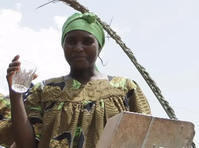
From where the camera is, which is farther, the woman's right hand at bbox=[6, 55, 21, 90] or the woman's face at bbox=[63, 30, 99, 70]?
the woman's face at bbox=[63, 30, 99, 70]

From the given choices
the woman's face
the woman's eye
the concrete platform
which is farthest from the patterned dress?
the concrete platform

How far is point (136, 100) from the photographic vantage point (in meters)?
2.49

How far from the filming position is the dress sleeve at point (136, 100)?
2.49 metres

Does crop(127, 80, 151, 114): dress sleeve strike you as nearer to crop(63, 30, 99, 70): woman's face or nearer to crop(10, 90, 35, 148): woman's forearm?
crop(63, 30, 99, 70): woman's face

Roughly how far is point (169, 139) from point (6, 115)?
1893mm

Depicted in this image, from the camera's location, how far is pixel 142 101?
253cm

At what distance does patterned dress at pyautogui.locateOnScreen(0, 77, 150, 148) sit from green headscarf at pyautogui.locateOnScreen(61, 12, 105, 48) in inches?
10.7

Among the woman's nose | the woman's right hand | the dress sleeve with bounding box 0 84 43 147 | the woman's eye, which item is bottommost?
the dress sleeve with bounding box 0 84 43 147

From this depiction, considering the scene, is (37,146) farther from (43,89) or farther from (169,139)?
(169,139)

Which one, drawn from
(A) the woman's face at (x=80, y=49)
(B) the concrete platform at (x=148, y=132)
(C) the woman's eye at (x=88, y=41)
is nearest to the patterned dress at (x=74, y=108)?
(A) the woman's face at (x=80, y=49)

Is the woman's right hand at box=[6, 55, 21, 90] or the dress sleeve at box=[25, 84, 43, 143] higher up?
the woman's right hand at box=[6, 55, 21, 90]

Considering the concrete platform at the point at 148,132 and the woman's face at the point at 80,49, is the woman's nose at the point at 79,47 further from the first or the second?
the concrete platform at the point at 148,132

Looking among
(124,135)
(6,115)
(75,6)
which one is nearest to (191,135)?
(124,135)

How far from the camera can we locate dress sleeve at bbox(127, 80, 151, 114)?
249 cm
